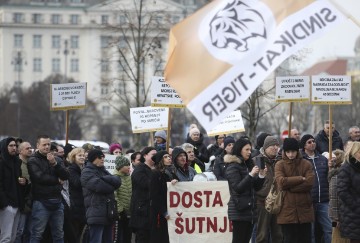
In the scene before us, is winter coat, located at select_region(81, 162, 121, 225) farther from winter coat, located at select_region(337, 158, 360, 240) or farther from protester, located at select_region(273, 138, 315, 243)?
winter coat, located at select_region(337, 158, 360, 240)

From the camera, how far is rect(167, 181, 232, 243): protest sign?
16.2 meters

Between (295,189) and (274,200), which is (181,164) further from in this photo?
(295,189)

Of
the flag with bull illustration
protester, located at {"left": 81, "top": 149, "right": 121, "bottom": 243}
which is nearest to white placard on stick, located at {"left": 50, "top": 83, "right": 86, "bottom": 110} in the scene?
protester, located at {"left": 81, "top": 149, "right": 121, "bottom": 243}

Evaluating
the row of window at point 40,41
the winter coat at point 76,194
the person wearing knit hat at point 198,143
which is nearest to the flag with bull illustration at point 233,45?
the winter coat at point 76,194

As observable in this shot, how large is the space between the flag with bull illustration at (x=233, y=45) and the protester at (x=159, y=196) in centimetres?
459

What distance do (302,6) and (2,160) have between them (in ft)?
22.0

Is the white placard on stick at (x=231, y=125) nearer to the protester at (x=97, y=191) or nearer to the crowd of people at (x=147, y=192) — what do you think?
the crowd of people at (x=147, y=192)

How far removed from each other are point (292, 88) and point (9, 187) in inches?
214

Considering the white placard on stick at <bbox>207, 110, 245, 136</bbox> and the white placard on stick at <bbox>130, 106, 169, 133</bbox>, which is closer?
the white placard on stick at <bbox>207, 110, 245, 136</bbox>

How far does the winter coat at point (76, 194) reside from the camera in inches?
664

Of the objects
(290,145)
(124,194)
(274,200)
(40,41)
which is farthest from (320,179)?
(40,41)

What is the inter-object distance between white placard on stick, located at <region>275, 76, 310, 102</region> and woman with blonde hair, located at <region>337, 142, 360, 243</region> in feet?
18.9

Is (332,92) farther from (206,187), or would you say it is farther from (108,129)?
(108,129)

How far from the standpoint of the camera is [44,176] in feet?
53.3
